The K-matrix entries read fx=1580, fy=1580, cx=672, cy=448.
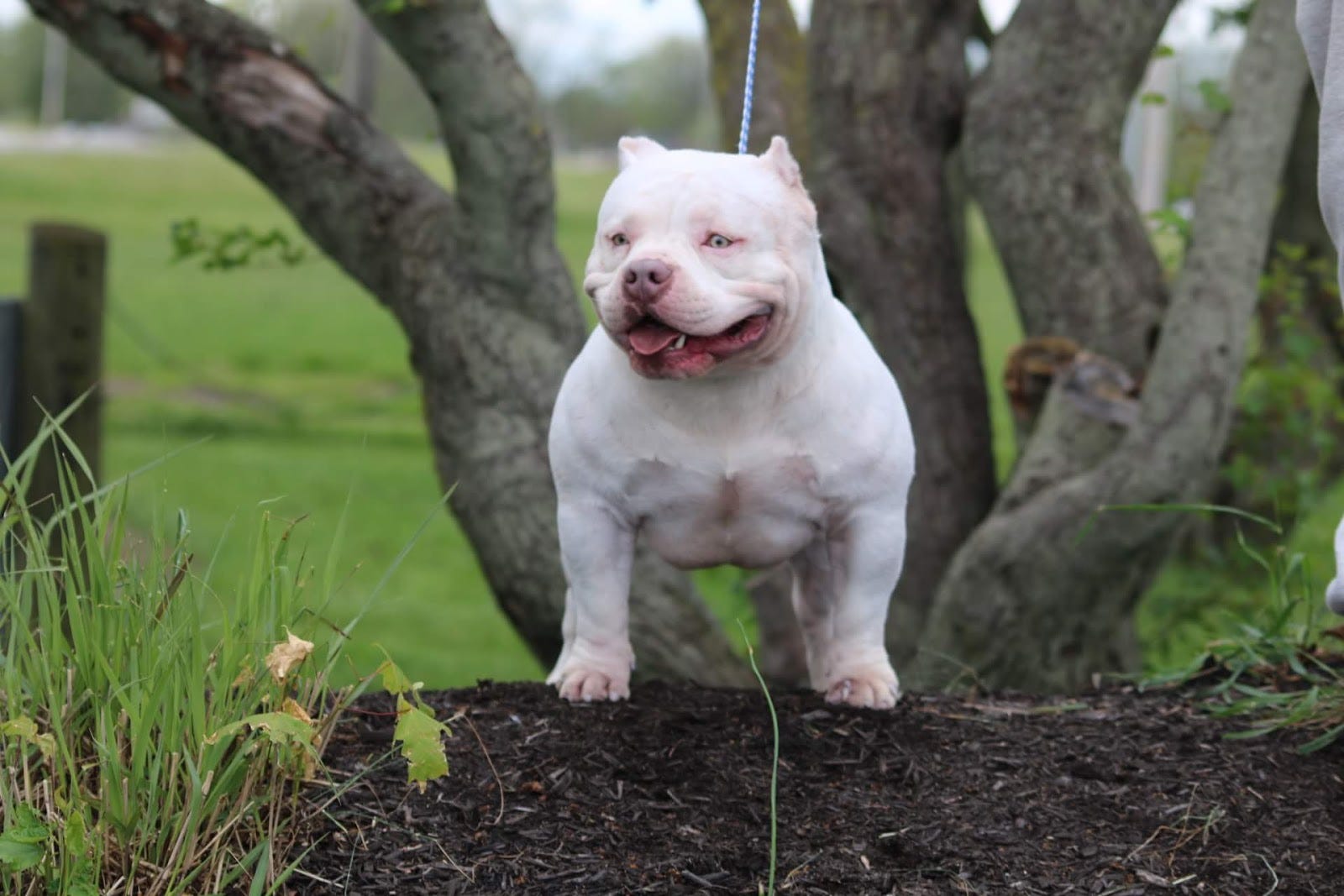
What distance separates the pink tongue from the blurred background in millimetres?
496

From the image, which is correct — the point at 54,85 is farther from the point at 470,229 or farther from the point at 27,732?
the point at 27,732

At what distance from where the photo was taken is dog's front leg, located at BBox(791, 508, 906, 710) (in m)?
2.93

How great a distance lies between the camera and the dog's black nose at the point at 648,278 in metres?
2.47

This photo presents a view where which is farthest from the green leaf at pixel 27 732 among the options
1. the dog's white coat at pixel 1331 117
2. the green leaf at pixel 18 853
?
the dog's white coat at pixel 1331 117

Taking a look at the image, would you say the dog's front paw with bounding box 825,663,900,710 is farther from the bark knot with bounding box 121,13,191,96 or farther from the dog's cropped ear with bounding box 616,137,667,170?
the bark knot with bounding box 121,13,191,96

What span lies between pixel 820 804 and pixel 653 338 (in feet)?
2.76

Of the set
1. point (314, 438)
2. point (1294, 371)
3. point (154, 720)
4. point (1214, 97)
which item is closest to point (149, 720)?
point (154, 720)

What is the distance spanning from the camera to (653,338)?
256 cm

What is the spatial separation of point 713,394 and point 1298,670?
1449 mm

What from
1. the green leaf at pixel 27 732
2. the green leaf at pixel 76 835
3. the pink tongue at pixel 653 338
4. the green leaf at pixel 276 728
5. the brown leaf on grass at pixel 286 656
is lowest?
the green leaf at pixel 76 835

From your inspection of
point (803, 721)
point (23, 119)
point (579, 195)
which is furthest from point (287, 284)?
point (23, 119)

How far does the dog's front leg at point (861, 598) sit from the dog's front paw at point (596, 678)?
411mm

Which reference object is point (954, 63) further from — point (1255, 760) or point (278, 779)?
point (278, 779)

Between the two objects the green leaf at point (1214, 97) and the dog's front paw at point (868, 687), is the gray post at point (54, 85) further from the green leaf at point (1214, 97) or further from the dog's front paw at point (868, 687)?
the dog's front paw at point (868, 687)
